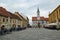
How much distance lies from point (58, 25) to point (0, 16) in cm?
2869

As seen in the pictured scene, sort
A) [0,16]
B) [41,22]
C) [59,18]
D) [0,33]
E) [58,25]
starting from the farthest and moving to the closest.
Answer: [41,22], [59,18], [58,25], [0,16], [0,33]

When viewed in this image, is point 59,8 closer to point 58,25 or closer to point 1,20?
point 58,25

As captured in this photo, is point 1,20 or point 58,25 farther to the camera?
Answer: point 58,25

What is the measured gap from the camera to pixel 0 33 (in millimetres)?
37656

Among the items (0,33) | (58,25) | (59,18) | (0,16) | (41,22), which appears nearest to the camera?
(0,33)

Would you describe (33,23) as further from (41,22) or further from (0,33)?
(0,33)

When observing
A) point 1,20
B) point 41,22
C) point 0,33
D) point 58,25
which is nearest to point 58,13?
point 58,25

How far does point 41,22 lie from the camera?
18675cm

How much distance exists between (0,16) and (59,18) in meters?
43.0

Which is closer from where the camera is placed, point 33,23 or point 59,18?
point 59,18

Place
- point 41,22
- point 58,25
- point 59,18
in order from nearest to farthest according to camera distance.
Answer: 1. point 58,25
2. point 59,18
3. point 41,22

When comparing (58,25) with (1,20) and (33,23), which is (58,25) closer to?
(1,20)

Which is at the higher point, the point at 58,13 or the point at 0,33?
the point at 58,13

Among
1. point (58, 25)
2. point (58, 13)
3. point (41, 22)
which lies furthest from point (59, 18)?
point (41, 22)
